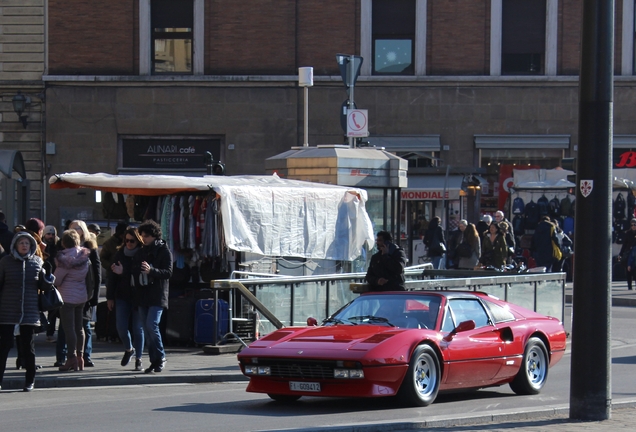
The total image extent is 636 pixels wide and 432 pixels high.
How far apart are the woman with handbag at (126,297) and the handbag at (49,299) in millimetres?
1161

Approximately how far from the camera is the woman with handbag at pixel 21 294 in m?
11.6

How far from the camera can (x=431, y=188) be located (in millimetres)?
30672

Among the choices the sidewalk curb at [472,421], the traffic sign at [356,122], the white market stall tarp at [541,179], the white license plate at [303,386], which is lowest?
the sidewalk curb at [472,421]

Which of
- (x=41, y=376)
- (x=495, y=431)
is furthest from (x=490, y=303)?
(x=41, y=376)

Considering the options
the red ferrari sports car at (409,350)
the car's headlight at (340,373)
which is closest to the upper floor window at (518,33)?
the red ferrari sports car at (409,350)

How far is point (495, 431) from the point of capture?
8688 millimetres

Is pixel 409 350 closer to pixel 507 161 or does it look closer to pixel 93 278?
pixel 93 278

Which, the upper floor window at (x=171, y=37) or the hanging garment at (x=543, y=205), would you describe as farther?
the upper floor window at (x=171, y=37)

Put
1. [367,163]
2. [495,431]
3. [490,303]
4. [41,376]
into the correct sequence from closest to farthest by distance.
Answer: [495,431] → [490,303] → [41,376] → [367,163]

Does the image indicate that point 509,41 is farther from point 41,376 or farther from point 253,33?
point 41,376

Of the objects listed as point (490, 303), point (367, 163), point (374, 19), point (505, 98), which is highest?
point (374, 19)

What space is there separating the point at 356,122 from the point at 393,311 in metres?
11.0

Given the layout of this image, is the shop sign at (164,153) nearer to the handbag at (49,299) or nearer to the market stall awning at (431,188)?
the market stall awning at (431,188)

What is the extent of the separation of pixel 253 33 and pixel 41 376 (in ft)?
74.1
